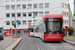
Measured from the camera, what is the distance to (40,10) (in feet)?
203

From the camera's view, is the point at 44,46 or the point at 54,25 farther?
the point at 54,25

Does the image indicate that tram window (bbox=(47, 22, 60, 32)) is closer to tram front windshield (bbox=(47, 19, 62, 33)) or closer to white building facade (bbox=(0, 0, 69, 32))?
tram front windshield (bbox=(47, 19, 62, 33))

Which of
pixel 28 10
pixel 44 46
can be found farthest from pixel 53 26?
pixel 28 10

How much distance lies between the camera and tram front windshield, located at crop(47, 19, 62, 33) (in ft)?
62.0

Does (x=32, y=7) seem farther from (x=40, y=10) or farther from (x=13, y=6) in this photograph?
(x=13, y=6)

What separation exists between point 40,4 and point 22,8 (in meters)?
7.79

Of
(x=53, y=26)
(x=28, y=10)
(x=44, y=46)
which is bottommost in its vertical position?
(x=44, y=46)

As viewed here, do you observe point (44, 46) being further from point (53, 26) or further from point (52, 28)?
point (53, 26)

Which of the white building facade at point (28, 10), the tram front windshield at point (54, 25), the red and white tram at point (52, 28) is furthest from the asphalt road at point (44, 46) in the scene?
the white building facade at point (28, 10)

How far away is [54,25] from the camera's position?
747 inches

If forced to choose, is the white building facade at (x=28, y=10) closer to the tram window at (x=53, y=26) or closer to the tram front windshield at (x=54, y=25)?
the tram front windshield at (x=54, y=25)

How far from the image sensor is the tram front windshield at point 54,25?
18.9 metres

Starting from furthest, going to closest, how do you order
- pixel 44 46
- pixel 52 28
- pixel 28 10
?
pixel 28 10, pixel 52 28, pixel 44 46

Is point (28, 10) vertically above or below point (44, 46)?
above
